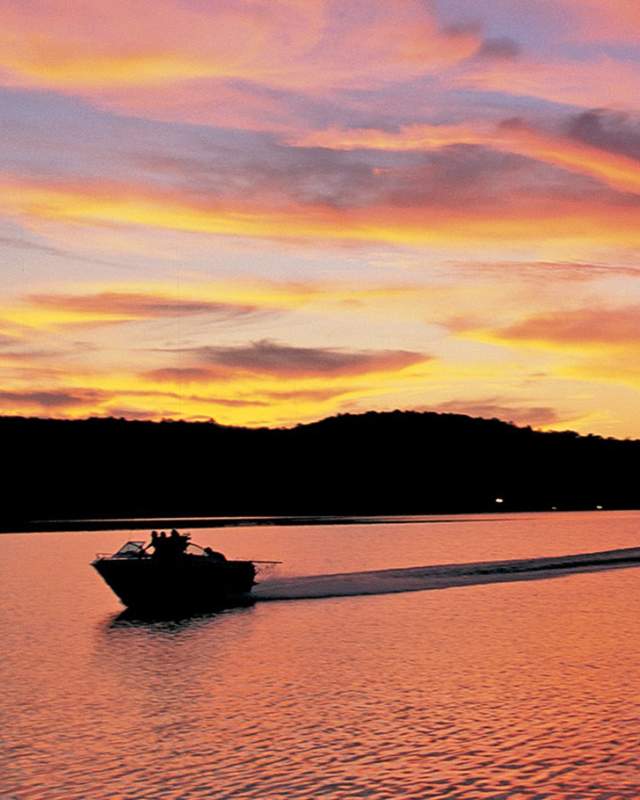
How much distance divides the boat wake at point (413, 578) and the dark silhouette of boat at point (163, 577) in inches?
408

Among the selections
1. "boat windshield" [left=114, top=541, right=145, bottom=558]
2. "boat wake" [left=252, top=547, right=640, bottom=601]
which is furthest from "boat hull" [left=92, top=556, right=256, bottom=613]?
"boat wake" [left=252, top=547, right=640, bottom=601]

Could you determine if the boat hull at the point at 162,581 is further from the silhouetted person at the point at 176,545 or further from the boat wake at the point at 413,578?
the boat wake at the point at 413,578

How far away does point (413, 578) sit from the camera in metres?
90.6

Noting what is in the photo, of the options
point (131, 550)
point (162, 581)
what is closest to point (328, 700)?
A: point (162, 581)

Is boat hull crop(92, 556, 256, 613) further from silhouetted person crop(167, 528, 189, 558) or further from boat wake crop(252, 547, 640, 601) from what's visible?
boat wake crop(252, 547, 640, 601)

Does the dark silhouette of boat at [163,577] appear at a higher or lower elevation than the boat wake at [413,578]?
higher

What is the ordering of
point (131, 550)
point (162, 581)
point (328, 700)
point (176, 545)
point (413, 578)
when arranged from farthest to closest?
point (413, 578) → point (131, 550) → point (176, 545) → point (162, 581) → point (328, 700)

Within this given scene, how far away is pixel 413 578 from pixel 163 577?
1310 inches

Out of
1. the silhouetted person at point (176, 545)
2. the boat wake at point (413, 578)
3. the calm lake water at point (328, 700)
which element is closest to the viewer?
the calm lake water at point (328, 700)

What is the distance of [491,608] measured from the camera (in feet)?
225

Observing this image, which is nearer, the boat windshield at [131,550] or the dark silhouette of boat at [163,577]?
the dark silhouette of boat at [163,577]

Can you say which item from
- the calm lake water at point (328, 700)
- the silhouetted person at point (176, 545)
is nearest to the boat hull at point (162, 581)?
the silhouetted person at point (176, 545)

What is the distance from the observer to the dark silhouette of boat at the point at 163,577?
201 feet

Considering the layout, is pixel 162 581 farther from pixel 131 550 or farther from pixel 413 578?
pixel 413 578
